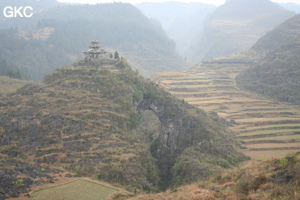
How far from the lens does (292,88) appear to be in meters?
67.8

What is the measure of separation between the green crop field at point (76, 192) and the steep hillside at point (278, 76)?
53.6 metres

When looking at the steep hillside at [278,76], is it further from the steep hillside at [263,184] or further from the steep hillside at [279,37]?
the steep hillside at [263,184]

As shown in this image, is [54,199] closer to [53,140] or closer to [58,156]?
[58,156]

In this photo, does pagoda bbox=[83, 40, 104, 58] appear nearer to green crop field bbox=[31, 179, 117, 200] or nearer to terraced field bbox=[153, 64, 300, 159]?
terraced field bbox=[153, 64, 300, 159]

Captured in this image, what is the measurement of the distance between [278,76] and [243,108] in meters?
17.0

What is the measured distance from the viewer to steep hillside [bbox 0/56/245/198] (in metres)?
30.0

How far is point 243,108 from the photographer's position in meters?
63.8

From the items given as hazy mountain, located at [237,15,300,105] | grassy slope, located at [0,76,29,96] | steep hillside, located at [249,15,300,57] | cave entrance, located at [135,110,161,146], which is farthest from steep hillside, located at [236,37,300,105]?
grassy slope, located at [0,76,29,96]

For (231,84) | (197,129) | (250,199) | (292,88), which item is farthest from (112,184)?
(231,84)

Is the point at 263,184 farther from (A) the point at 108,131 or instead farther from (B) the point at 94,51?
(B) the point at 94,51

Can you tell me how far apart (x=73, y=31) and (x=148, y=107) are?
13699cm

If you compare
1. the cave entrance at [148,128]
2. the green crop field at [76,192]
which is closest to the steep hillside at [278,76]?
the cave entrance at [148,128]

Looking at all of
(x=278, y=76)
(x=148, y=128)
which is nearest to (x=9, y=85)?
(x=148, y=128)

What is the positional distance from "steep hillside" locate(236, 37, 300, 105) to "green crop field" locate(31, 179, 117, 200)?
5359cm
